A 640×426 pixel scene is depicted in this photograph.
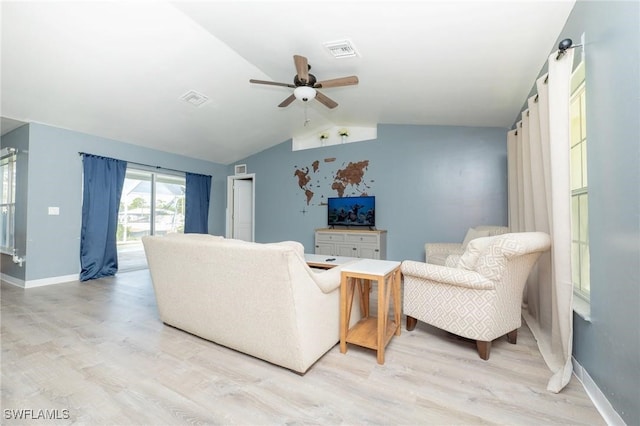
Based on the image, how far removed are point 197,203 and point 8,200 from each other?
109 inches

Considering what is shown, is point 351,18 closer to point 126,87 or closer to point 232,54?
point 232,54

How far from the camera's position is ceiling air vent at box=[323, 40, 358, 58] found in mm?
2357

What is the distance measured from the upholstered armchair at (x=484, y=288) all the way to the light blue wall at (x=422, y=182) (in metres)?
2.31

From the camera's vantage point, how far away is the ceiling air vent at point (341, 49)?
7.73ft

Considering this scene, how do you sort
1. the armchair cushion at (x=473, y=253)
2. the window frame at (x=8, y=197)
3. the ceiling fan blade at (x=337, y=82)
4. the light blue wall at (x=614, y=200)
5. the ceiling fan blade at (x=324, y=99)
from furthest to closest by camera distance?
the window frame at (x=8, y=197) → the ceiling fan blade at (x=324, y=99) → the ceiling fan blade at (x=337, y=82) → the armchair cushion at (x=473, y=253) → the light blue wall at (x=614, y=200)

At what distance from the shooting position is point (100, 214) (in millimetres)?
4156

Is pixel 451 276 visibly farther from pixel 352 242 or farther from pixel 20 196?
pixel 20 196

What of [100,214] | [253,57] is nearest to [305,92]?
[253,57]

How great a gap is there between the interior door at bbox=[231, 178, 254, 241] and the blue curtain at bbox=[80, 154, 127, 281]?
2.36m

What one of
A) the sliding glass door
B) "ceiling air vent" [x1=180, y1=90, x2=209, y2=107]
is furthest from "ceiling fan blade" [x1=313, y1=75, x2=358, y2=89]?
the sliding glass door

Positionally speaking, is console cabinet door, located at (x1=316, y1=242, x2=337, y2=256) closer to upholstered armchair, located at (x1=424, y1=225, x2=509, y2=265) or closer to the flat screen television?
the flat screen television

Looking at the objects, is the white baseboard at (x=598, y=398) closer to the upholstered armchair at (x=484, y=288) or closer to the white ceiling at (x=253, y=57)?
the upholstered armchair at (x=484, y=288)

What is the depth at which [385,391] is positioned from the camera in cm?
149

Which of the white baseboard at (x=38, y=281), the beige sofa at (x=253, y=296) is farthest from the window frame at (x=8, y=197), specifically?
the beige sofa at (x=253, y=296)
